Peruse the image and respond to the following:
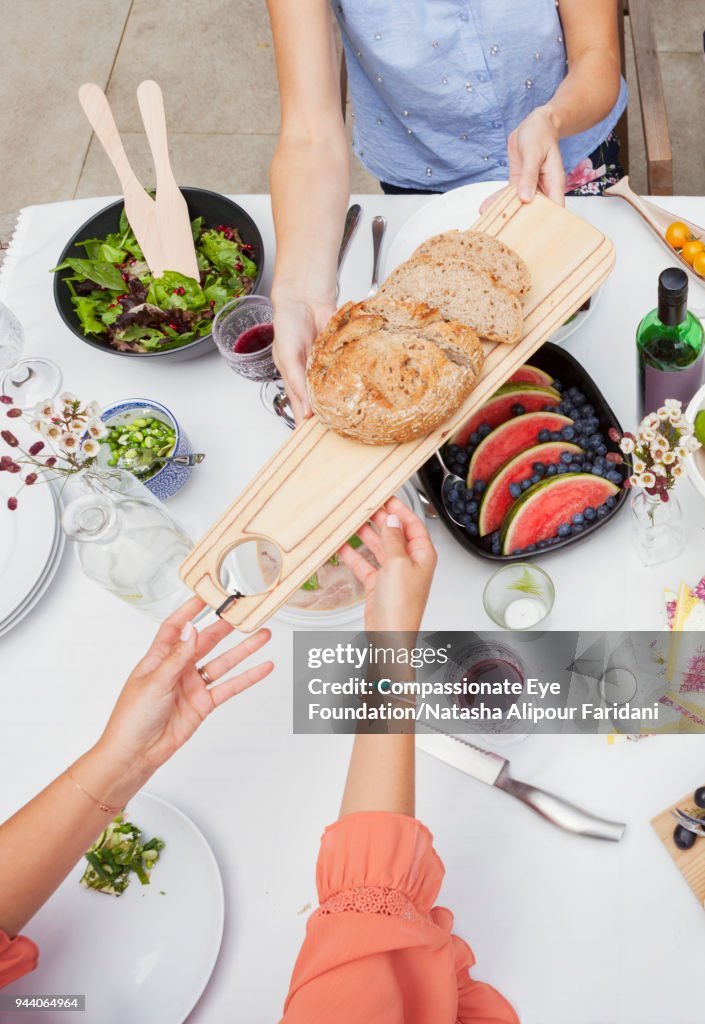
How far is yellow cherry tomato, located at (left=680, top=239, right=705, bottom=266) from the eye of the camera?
1359mm

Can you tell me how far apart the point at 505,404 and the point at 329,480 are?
0.30 metres

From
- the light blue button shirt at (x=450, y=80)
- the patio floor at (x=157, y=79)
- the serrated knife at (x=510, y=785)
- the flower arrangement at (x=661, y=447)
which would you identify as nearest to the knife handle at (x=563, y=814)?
the serrated knife at (x=510, y=785)

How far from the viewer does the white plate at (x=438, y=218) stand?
141 cm

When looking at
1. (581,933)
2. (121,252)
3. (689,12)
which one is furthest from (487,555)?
(689,12)

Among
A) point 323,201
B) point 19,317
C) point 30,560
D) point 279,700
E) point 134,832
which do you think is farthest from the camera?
point 19,317

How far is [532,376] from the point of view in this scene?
49.2 inches

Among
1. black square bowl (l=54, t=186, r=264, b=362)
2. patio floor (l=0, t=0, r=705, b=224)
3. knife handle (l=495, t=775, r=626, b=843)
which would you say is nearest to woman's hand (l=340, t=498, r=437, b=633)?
knife handle (l=495, t=775, r=626, b=843)

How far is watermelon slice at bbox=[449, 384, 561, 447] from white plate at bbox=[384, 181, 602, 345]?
13.7 inches

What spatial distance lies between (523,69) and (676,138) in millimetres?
1533

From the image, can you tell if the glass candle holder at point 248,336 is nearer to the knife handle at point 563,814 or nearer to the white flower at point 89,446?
the white flower at point 89,446

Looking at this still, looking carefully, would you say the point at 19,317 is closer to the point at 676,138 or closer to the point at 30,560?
the point at 30,560

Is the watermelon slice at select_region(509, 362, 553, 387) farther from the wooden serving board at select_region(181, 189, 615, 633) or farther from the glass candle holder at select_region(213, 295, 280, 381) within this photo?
the glass candle holder at select_region(213, 295, 280, 381)

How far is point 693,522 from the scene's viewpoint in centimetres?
122

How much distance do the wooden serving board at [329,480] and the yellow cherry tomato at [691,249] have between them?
0.83ft
